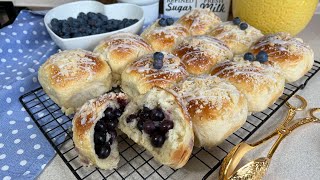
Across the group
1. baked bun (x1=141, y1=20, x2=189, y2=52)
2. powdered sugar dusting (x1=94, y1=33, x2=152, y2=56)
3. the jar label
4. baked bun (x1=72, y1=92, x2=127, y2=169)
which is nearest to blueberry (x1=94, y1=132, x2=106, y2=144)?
baked bun (x1=72, y1=92, x2=127, y2=169)

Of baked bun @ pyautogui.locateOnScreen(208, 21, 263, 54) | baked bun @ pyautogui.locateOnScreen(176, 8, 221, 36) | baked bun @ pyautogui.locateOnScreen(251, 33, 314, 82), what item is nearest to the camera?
baked bun @ pyautogui.locateOnScreen(251, 33, 314, 82)

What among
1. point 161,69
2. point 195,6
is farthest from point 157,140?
point 195,6

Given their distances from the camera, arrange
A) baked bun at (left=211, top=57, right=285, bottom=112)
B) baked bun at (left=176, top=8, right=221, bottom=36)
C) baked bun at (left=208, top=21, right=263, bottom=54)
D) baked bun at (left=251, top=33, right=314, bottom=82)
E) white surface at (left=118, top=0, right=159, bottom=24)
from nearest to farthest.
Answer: baked bun at (left=211, top=57, right=285, bottom=112)
baked bun at (left=251, top=33, right=314, bottom=82)
baked bun at (left=208, top=21, right=263, bottom=54)
baked bun at (left=176, top=8, right=221, bottom=36)
white surface at (left=118, top=0, right=159, bottom=24)

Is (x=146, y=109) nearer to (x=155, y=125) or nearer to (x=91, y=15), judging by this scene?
(x=155, y=125)

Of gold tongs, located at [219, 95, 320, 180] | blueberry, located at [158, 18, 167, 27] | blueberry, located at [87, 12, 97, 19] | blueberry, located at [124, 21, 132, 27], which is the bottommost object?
gold tongs, located at [219, 95, 320, 180]

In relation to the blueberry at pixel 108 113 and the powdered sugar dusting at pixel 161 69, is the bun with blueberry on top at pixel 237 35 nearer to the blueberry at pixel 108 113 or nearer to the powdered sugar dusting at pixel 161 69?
the powdered sugar dusting at pixel 161 69

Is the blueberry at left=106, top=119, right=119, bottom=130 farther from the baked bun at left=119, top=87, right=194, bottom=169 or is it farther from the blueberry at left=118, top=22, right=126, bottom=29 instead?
the blueberry at left=118, top=22, right=126, bottom=29

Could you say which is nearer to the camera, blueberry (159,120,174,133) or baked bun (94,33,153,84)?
blueberry (159,120,174,133)

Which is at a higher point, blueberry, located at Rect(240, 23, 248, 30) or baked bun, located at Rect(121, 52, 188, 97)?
blueberry, located at Rect(240, 23, 248, 30)

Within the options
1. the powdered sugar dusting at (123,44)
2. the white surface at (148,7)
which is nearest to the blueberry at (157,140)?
the powdered sugar dusting at (123,44)
